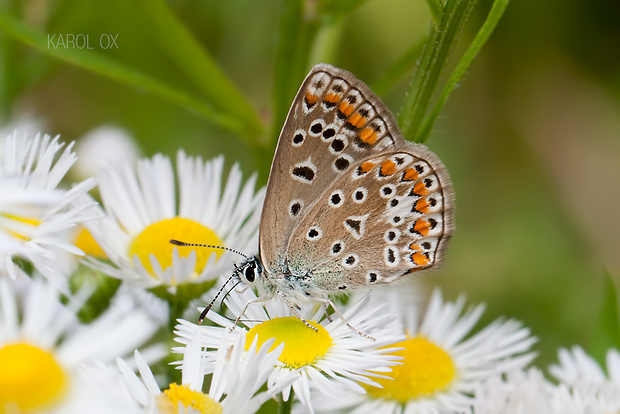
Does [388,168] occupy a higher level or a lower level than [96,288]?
higher

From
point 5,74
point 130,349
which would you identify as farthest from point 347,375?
point 5,74

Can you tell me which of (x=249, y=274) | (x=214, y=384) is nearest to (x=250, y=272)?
(x=249, y=274)

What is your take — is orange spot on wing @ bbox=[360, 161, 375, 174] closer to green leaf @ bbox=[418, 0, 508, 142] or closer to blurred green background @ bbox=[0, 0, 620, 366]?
green leaf @ bbox=[418, 0, 508, 142]

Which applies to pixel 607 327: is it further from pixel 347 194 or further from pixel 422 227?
pixel 347 194

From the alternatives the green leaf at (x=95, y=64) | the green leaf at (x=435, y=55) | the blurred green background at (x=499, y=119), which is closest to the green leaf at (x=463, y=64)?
the green leaf at (x=435, y=55)

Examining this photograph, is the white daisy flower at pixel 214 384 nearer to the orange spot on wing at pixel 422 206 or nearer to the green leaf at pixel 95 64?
the orange spot on wing at pixel 422 206

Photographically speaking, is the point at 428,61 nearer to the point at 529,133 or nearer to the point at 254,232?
the point at 254,232

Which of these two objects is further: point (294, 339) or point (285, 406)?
point (294, 339)
